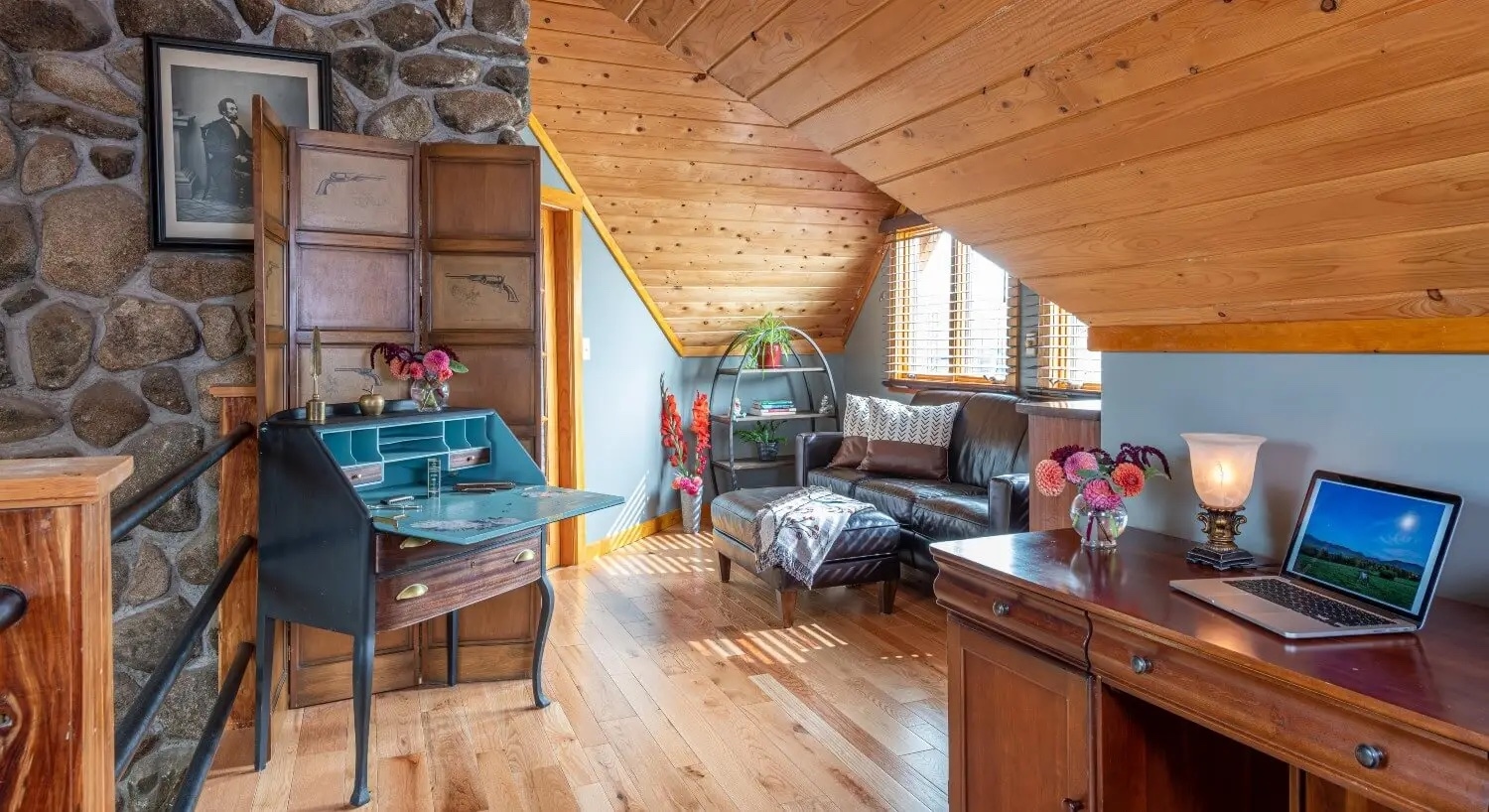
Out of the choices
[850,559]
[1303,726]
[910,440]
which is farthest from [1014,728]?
[910,440]

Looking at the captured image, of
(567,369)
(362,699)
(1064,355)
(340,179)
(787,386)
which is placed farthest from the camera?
(787,386)

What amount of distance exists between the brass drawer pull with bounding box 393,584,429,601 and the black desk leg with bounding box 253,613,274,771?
0.45 meters

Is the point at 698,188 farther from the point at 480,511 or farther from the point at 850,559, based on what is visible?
the point at 480,511

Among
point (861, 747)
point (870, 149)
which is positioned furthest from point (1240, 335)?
point (861, 747)

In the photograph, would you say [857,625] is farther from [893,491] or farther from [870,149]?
[870,149]

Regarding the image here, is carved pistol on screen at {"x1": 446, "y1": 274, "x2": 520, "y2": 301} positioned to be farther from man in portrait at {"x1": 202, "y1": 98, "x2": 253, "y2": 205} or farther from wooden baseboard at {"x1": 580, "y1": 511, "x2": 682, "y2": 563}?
wooden baseboard at {"x1": 580, "y1": 511, "x2": 682, "y2": 563}

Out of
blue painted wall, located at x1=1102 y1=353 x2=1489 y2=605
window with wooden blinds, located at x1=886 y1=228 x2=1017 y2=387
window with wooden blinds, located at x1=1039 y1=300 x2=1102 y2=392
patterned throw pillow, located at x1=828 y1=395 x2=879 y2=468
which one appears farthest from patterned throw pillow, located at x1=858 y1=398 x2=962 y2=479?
blue painted wall, located at x1=1102 y1=353 x2=1489 y2=605

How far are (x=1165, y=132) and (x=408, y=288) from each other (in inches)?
97.4

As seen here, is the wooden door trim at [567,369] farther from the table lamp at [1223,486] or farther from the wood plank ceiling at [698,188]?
the table lamp at [1223,486]

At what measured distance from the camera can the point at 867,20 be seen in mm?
1826

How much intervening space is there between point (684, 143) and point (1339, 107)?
147 inches

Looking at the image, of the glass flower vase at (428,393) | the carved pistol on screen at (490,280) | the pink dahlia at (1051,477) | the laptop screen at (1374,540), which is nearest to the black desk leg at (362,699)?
the glass flower vase at (428,393)

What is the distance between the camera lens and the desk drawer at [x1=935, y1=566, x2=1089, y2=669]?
174 cm

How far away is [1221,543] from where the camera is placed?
77.1 inches
